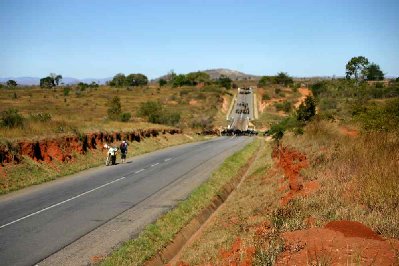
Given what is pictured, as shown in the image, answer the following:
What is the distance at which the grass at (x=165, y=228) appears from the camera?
10984mm

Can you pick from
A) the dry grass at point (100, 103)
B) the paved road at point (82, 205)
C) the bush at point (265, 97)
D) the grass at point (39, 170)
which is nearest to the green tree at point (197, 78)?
the dry grass at point (100, 103)

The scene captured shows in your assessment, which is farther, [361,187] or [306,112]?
[306,112]

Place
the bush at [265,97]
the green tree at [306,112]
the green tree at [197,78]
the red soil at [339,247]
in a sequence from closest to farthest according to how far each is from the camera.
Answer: the red soil at [339,247] → the green tree at [306,112] → the bush at [265,97] → the green tree at [197,78]

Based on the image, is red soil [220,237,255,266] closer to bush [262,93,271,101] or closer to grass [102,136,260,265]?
grass [102,136,260,265]

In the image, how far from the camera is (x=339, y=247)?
6.68 metres

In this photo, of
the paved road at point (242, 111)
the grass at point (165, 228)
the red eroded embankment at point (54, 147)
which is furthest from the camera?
the paved road at point (242, 111)

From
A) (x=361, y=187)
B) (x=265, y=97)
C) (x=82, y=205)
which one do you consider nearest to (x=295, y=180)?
(x=361, y=187)

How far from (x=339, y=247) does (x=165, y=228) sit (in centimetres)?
828

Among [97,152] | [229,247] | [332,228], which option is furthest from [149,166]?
[332,228]

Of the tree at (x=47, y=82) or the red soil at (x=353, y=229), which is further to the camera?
the tree at (x=47, y=82)

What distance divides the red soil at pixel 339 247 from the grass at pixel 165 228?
5.10m

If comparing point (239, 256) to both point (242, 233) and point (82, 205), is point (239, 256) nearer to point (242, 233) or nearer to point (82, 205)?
point (242, 233)

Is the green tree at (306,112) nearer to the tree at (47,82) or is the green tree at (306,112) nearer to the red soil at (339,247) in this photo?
the red soil at (339,247)

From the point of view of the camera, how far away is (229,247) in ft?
32.3
